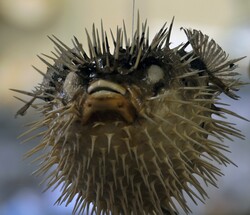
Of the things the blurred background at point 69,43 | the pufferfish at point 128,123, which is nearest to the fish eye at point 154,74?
the pufferfish at point 128,123

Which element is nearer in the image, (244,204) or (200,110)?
(200,110)

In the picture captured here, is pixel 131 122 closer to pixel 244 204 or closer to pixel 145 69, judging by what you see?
pixel 145 69

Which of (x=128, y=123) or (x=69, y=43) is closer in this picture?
(x=128, y=123)

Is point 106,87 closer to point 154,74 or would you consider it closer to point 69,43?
point 154,74

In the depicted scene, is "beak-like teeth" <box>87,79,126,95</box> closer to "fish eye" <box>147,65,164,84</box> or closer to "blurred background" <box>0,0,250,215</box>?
"fish eye" <box>147,65,164,84</box>

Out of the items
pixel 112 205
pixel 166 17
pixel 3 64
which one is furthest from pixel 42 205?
pixel 112 205

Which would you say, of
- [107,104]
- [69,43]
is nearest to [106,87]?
[107,104]

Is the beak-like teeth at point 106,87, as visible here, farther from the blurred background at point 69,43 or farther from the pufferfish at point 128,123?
the blurred background at point 69,43
